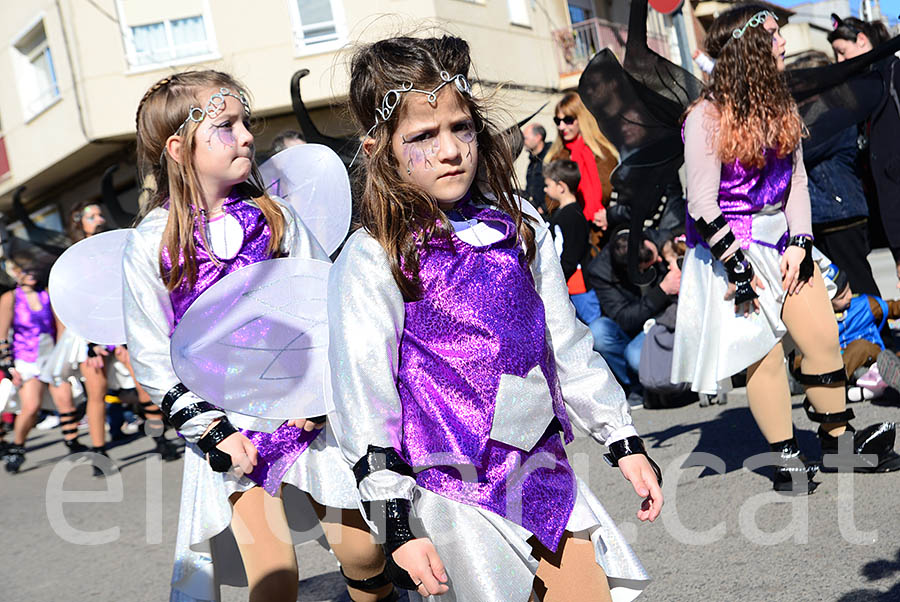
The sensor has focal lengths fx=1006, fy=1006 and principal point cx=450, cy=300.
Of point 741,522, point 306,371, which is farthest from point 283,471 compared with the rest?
point 741,522

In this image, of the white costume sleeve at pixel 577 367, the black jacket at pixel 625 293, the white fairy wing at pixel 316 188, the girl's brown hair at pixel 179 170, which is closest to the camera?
the white costume sleeve at pixel 577 367

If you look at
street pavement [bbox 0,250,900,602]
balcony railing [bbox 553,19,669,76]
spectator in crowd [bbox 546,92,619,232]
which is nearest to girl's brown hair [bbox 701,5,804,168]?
street pavement [bbox 0,250,900,602]

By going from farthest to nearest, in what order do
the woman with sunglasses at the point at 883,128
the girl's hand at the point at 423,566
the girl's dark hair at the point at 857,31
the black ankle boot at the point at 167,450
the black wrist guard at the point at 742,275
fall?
the black ankle boot at the point at 167,450 → the girl's dark hair at the point at 857,31 → the woman with sunglasses at the point at 883,128 → the black wrist guard at the point at 742,275 → the girl's hand at the point at 423,566

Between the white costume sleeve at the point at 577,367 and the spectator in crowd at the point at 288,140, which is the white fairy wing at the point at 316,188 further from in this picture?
the spectator in crowd at the point at 288,140

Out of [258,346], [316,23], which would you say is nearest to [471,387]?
[258,346]

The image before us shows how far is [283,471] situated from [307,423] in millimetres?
155

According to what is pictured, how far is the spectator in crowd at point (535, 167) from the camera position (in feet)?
25.7

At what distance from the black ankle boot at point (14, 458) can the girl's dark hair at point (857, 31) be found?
7.56 meters

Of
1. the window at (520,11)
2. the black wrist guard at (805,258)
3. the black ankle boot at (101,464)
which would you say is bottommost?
the black ankle boot at (101,464)

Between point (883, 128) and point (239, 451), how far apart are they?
4747 mm

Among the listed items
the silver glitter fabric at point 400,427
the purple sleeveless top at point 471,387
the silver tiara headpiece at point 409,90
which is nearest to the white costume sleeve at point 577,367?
the silver glitter fabric at point 400,427

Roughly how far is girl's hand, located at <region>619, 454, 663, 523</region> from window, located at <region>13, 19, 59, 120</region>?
20.4 metres

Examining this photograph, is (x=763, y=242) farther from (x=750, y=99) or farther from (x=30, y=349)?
(x=30, y=349)

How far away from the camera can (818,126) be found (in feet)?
17.4
